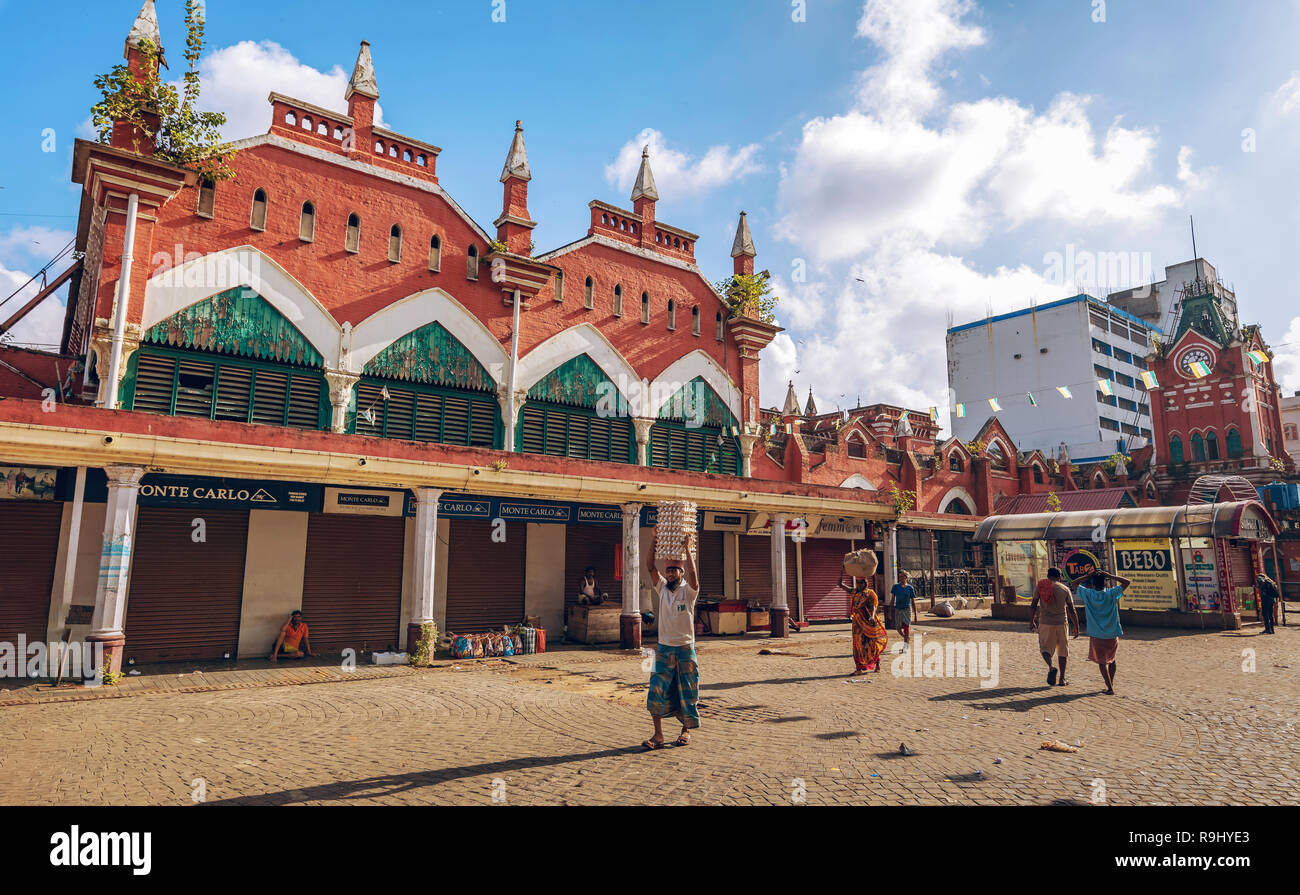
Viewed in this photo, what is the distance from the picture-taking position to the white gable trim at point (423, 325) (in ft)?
55.8

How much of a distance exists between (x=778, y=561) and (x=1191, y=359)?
40.1 metres

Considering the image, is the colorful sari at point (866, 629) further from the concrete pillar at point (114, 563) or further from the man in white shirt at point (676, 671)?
the concrete pillar at point (114, 563)

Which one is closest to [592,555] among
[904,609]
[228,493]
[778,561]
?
[778,561]

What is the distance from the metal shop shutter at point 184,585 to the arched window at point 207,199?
6163mm

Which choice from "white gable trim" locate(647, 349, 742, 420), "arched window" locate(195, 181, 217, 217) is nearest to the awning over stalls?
"white gable trim" locate(647, 349, 742, 420)

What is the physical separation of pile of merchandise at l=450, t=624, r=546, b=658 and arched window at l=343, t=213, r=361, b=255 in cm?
932

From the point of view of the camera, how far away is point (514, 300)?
19234mm

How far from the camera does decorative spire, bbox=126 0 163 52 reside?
579 inches


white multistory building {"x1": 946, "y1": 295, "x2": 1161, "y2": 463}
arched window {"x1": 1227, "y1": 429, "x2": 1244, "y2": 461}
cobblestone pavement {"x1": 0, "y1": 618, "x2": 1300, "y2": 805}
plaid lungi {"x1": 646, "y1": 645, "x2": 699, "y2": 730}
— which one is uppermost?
white multistory building {"x1": 946, "y1": 295, "x2": 1161, "y2": 463}

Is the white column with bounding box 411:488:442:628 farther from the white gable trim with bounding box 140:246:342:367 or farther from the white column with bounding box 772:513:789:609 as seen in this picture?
the white column with bounding box 772:513:789:609

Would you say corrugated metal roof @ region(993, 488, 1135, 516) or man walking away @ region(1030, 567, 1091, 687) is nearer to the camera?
man walking away @ region(1030, 567, 1091, 687)
